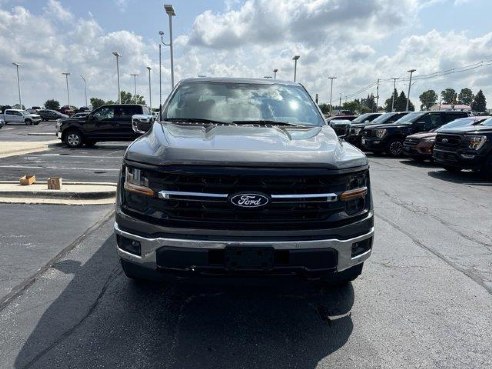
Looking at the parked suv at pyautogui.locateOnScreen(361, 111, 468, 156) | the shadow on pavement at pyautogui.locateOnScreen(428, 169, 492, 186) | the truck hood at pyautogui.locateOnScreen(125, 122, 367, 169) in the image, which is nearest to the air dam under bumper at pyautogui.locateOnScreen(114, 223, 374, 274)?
the truck hood at pyautogui.locateOnScreen(125, 122, 367, 169)

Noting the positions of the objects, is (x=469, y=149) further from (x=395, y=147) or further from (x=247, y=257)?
(x=247, y=257)

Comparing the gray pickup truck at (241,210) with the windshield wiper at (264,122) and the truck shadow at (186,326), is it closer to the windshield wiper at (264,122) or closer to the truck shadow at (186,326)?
the truck shadow at (186,326)

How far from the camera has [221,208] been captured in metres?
2.89

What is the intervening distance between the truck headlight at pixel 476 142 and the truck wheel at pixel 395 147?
605cm

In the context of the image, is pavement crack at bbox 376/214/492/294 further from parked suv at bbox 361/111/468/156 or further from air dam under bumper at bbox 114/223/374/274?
parked suv at bbox 361/111/468/156

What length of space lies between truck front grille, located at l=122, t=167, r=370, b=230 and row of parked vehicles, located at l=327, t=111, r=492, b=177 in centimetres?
211

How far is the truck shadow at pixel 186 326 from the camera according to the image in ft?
9.27

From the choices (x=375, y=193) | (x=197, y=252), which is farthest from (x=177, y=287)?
(x=375, y=193)

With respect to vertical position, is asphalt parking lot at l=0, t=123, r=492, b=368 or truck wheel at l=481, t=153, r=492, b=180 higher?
truck wheel at l=481, t=153, r=492, b=180

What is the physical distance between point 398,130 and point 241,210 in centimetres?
1543

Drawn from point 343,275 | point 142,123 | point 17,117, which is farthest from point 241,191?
point 17,117

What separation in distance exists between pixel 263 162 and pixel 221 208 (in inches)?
16.1

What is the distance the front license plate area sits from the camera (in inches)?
111

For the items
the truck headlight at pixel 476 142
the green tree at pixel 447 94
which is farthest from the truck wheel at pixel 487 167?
the green tree at pixel 447 94
